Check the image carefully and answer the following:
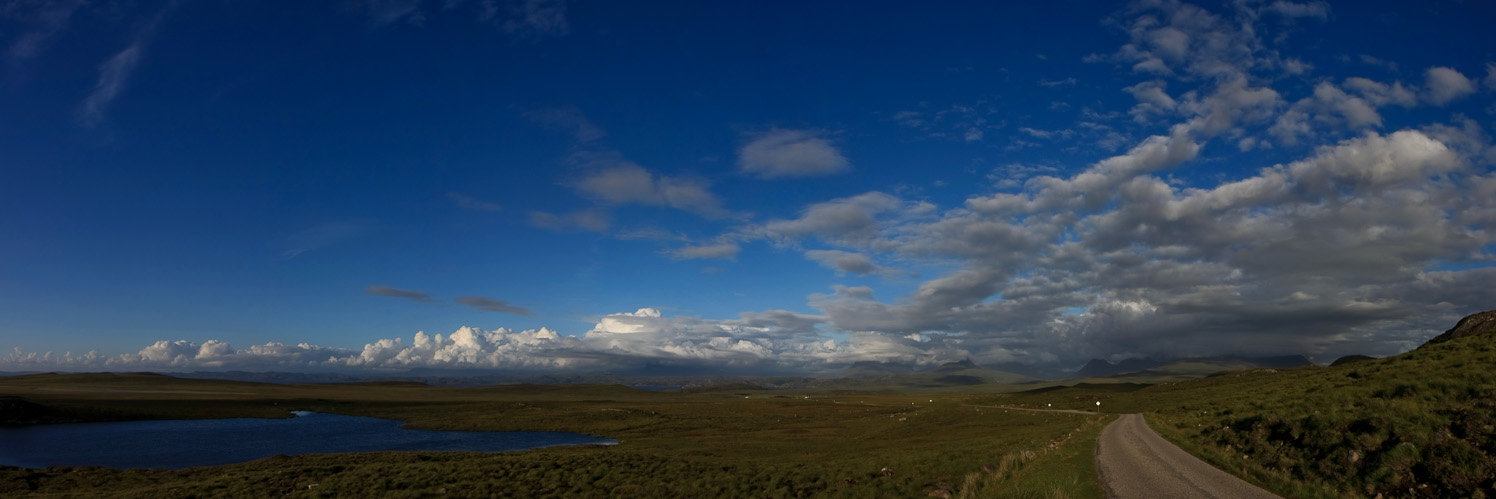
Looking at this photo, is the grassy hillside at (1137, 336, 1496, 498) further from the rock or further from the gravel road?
the rock

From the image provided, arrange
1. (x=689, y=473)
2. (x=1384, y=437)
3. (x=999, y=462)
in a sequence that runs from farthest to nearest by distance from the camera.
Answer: (x=689, y=473) < (x=999, y=462) < (x=1384, y=437)

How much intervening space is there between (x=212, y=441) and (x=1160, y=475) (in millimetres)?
113076

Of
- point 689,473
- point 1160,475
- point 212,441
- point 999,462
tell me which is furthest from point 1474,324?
point 212,441

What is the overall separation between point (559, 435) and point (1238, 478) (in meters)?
95.6

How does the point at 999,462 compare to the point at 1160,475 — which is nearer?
the point at 1160,475

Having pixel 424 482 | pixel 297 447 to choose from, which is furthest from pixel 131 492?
pixel 297 447

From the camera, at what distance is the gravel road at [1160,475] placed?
19594mm

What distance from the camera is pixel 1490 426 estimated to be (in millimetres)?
18922

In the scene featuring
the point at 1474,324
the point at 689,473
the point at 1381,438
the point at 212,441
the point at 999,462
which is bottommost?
the point at 212,441

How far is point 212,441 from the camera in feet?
282

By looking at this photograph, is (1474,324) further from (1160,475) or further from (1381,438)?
(1160,475)

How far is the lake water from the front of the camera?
220 ft

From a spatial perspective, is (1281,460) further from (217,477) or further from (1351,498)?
(217,477)

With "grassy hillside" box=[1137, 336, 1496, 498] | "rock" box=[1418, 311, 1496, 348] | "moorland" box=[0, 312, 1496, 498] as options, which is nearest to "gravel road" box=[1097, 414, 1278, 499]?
"moorland" box=[0, 312, 1496, 498]
